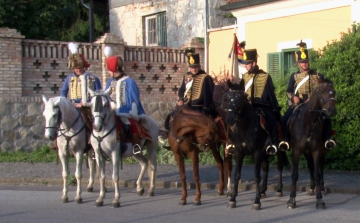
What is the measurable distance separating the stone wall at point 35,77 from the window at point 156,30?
4.46 m

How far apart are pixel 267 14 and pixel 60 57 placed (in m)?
6.29

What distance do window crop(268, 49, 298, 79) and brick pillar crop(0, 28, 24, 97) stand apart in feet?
23.9

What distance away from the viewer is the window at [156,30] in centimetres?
2597

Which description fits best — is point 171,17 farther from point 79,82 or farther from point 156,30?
point 79,82

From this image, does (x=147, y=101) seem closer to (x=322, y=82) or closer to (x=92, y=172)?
(x=92, y=172)

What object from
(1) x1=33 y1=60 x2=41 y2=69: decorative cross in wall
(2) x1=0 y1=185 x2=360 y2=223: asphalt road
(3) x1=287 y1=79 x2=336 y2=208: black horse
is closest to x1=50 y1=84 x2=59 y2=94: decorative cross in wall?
(1) x1=33 y1=60 x2=41 y2=69: decorative cross in wall

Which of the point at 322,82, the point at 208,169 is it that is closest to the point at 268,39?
the point at 208,169

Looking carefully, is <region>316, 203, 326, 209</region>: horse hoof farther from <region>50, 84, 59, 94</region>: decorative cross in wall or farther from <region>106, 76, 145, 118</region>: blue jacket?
<region>50, 84, 59, 94</region>: decorative cross in wall

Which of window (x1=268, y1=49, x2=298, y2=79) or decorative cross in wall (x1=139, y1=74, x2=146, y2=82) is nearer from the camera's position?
window (x1=268, y1=49, x2=298, y2=79)

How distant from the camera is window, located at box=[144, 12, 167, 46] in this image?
85.2ft

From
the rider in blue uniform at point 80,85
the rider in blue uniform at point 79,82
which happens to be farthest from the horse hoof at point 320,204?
the rider in blue uniform at point 79,82

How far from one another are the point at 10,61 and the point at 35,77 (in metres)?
0.90

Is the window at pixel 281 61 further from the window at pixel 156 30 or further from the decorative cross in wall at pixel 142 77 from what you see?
the window at pixel 156 30

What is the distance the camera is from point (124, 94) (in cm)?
1326
